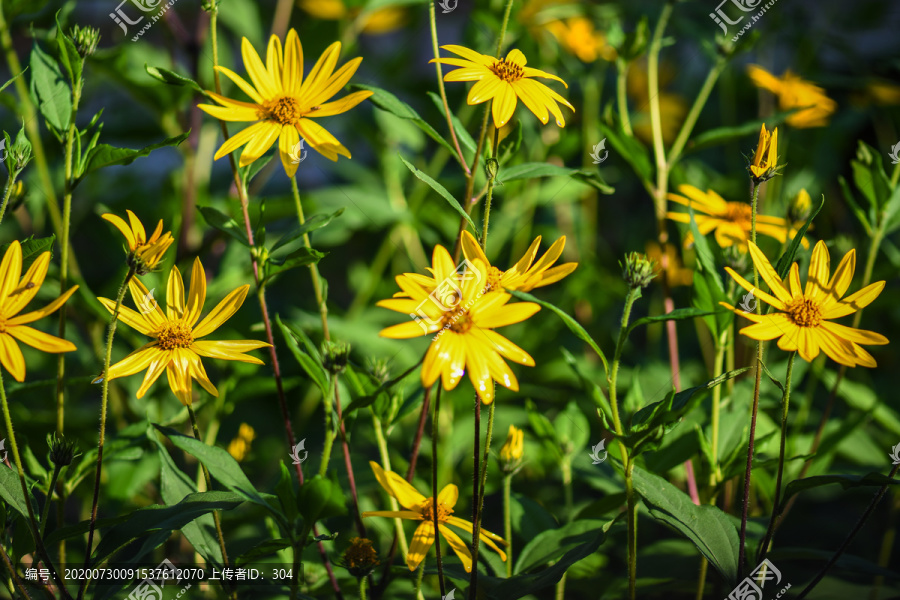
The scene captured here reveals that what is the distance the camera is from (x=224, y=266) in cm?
99

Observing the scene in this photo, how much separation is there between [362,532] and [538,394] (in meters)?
0.41

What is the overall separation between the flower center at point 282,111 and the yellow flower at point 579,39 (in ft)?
2.55

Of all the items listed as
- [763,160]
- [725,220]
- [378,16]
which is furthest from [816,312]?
[378,16]

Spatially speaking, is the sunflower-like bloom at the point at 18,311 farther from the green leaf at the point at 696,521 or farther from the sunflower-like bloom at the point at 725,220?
the sunflower-like bloom at the point at 725,220

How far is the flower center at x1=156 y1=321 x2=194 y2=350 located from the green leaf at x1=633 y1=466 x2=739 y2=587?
0.41 metres

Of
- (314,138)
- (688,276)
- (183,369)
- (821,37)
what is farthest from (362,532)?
(821,37)

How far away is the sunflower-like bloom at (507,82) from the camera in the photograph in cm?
58

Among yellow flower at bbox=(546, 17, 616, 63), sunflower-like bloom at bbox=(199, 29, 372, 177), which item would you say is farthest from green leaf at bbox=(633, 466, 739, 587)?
yellow flower at bbox=(546, 17, 616, 63)

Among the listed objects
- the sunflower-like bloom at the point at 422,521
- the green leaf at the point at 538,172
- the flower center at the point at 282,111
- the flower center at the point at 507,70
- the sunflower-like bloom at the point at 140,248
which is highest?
the flower center at the point at 507,70

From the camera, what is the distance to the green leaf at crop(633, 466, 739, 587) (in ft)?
1.89

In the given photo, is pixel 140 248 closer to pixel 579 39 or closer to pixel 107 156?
pixel 107 156

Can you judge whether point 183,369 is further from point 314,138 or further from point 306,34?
point 306,34

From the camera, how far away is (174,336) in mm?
587

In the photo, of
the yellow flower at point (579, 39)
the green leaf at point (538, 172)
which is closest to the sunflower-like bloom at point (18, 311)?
the green leaf at point (538, 172)
